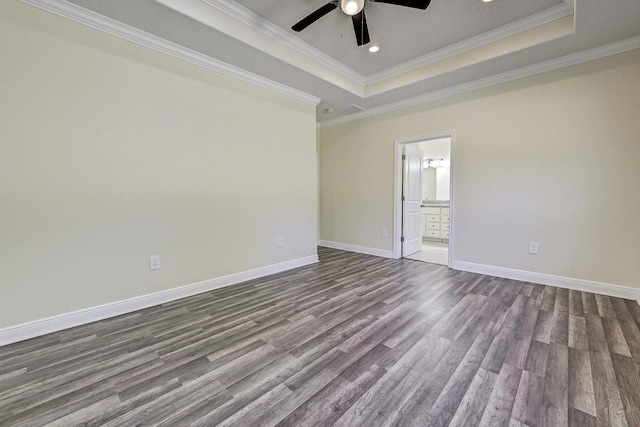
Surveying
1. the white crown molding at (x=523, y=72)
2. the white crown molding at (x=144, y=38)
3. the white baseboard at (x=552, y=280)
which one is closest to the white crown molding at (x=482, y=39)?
the white crown molding at (x=523, y=72)

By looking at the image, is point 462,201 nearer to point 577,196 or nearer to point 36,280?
point 577,196

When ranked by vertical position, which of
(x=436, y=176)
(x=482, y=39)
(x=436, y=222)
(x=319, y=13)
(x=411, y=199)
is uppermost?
(x=482, y=39)

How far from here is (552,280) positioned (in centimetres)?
316

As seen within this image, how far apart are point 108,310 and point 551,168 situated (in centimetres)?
490

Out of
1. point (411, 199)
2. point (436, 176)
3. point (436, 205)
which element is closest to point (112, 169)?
point (411, 199)

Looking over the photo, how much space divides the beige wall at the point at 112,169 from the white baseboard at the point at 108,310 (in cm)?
5

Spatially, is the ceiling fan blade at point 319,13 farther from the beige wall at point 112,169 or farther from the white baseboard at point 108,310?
the white baseboard at point 108,310

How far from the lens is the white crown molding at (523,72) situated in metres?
2.71

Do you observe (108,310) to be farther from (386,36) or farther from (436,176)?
(436,176)

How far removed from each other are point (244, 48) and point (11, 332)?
3116mm

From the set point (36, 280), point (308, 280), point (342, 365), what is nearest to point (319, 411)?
point (342, 365)

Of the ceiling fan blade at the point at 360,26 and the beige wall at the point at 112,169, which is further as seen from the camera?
the ceiling fan blade at the point at 360,26

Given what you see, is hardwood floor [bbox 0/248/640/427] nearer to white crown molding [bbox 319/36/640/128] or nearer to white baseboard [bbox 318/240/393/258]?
white baseboard [bbox 318/240/393/258]

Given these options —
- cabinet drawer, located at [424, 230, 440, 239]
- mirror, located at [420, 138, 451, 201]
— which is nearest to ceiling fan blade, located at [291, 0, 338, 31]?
cabinet drawer, located at [424, 230, 440, 239]
